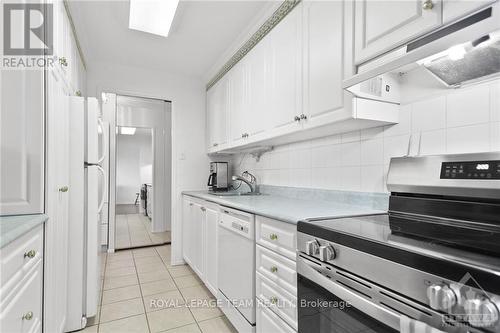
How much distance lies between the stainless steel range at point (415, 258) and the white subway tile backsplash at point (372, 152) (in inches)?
7.6

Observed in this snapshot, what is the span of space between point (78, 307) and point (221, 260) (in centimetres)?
102

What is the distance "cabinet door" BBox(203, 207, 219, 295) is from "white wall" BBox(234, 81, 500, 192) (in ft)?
2.25

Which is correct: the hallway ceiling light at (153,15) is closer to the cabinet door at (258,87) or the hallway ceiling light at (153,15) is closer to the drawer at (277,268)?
the cabinet door at (258,87)

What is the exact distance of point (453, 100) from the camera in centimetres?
115

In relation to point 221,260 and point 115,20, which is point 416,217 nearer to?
point 221,260

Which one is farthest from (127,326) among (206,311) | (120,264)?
(120,264)

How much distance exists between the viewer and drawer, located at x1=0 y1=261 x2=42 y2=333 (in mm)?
882

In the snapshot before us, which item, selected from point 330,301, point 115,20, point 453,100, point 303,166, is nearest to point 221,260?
point 303,166

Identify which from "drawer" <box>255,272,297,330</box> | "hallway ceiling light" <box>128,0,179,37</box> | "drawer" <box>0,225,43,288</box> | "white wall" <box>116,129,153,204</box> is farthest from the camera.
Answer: "white wall" <box>116,129,153,204</box>

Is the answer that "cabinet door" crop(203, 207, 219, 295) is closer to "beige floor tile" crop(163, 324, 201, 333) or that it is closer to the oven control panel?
"beige floor tile" crop(163, 324, 201, 333)

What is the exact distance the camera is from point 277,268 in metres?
1.29

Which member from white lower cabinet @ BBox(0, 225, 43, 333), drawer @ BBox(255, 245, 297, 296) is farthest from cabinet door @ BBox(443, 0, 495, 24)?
white lower cabinet @ BBox(0, 225, 43, 333)

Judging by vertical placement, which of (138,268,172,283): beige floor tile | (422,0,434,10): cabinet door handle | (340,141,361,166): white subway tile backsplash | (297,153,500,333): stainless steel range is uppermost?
(422,0,434,10): cabinet door handle

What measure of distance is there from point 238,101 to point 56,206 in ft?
5.47
